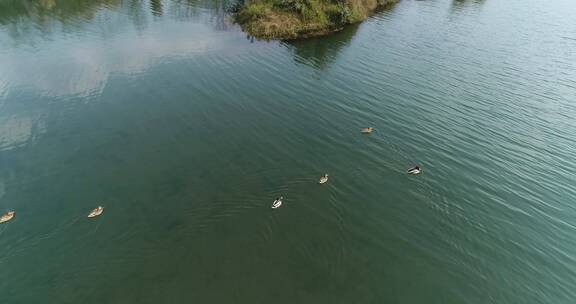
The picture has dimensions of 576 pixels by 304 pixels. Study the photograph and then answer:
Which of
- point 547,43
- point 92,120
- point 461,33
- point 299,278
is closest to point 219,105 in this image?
point 92,120

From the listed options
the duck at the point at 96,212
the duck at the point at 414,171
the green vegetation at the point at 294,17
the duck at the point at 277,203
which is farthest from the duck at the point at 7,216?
the green vegetation at the point at 294,17

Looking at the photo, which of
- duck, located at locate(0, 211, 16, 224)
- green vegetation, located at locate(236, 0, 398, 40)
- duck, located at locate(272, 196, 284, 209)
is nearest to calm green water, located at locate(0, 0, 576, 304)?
duck, located at locate(0, 211, 16, 224)

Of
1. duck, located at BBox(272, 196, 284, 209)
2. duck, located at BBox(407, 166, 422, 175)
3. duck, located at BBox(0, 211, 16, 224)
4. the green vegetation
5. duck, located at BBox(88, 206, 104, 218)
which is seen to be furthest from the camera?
the green vegetation

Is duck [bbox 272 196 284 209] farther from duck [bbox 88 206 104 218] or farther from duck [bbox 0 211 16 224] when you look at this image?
duck [bbox 0 211 16 224]

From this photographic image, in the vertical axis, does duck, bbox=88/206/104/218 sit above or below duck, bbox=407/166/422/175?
below

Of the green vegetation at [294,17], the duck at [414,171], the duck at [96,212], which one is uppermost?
the green vegetation at [294,17]

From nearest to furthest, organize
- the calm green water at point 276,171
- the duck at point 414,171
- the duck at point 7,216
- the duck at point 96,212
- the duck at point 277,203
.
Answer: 1. the calm green water at point 276,171
2. the duck at point 7,216
3. the duck at point 96,212
4. the duck at point 277,203
5. the duck at point 414,171

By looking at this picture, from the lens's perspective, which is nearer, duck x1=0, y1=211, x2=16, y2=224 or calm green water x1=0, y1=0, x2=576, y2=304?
calm green water x1=0, y1=0, x2=576, y2=304

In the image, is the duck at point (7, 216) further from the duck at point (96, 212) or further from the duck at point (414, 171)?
the duck at point (414, 171)
